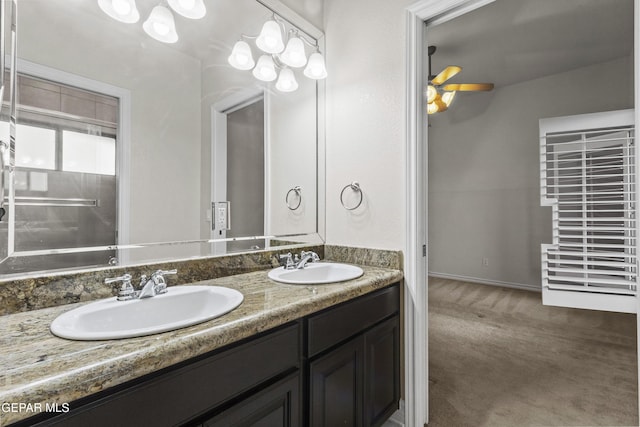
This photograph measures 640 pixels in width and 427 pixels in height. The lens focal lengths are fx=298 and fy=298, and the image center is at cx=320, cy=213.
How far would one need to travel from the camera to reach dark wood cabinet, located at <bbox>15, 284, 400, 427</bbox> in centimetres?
65

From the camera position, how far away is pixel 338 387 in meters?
1.17

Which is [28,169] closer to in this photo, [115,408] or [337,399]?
[115,408]

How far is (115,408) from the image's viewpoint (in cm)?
62

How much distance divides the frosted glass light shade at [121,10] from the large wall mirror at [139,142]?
0.8 inches

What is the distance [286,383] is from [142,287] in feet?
1.98

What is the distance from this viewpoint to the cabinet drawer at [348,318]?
108 cm

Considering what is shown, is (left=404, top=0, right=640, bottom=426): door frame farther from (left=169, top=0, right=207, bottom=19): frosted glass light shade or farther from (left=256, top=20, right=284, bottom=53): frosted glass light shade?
(left=169, top=0, right=207, bottom=19): frosted glass light shade

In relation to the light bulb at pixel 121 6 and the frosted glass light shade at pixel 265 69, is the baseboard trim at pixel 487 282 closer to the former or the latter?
Result: the frosted glass light shade at pixel 265 69

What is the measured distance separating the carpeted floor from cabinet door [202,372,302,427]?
3.36ft

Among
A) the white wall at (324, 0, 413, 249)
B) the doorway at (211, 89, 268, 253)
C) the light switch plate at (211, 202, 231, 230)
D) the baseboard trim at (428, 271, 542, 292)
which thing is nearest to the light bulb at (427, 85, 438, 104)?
the white wall at (324, 0, 413, 249)

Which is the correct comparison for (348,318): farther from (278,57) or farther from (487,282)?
(487,282)

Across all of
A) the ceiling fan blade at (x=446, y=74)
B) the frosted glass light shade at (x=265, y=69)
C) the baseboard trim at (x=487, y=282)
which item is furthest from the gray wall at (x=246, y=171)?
the baseboard trim at (x=487, y=282)

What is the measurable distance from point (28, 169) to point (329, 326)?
3.76ft

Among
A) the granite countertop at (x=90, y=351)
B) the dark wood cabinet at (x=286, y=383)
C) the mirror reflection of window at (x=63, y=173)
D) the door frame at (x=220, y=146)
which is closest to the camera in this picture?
the granite countertop at (x=90, y=351)
